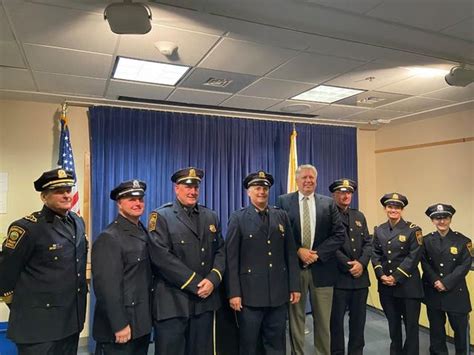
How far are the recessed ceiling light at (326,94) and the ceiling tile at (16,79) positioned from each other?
2.46 m

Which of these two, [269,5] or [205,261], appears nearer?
[269,5]

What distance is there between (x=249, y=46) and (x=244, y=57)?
0.20 m

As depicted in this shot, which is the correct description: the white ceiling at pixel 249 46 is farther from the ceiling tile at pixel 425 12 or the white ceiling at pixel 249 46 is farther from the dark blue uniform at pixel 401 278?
the dark blue uniform at pixel 401 278

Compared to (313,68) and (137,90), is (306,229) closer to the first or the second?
(313,68)

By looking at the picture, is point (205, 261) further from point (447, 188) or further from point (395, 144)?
point (395, 144)

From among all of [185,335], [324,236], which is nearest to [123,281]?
[185,335]

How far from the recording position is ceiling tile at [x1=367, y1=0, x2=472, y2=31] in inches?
75.2

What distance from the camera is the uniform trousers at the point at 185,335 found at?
2.28m

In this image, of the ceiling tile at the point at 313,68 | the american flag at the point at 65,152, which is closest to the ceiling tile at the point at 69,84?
the american flag at the point at 65,152

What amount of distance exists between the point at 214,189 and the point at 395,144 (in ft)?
9.10

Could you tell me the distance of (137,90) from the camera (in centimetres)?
343

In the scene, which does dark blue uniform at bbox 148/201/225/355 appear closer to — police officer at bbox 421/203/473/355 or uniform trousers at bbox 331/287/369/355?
uniform trousers at bbox 331/287/369/355

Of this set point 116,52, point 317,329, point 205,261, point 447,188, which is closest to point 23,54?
point 116,52

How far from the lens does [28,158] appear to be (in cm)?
375
